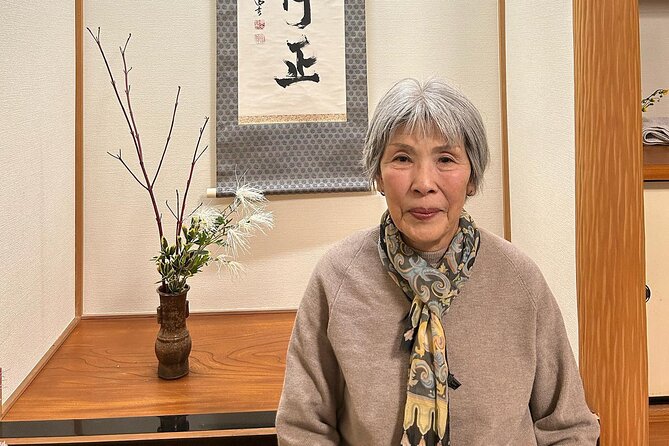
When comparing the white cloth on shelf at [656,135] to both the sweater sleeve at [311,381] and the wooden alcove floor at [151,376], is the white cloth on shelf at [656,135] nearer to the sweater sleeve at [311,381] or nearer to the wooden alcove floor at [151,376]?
the wooden alcove floor at [151,376]

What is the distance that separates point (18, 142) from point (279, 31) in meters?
1.03

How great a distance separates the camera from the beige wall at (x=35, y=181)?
1.52 metres

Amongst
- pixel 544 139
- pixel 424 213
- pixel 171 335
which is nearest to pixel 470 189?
pixel 424 213

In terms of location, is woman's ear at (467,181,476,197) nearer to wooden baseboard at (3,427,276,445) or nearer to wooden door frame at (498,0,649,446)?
wooden door frame at (498,0,649,446)

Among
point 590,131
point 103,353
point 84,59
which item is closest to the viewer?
point 590,131

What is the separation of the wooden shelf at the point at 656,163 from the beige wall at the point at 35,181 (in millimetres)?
1631

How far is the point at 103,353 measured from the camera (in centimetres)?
191

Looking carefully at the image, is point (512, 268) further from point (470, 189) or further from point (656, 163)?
point (656, 163)

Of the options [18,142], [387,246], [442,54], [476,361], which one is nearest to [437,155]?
[387,246]

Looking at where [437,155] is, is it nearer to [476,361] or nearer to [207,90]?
[476,361]

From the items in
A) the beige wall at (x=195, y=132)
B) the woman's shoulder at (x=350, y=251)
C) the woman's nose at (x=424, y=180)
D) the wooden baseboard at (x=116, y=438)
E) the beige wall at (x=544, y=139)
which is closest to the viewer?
the woman's nose at (x=424, y=180)

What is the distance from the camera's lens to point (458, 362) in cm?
116

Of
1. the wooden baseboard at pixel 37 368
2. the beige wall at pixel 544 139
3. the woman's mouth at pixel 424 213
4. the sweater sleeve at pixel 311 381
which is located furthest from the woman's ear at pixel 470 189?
the wooden baseboard at pixel 37 368

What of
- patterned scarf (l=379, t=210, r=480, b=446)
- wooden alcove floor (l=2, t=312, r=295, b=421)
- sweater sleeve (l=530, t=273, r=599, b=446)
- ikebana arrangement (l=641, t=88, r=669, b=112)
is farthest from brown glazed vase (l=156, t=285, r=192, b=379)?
A: ikebana arrangement (l=641, t=88, r=669, b=112)
